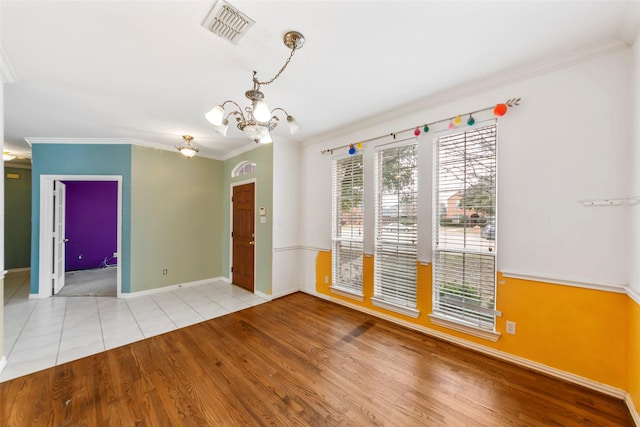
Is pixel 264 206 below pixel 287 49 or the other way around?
below

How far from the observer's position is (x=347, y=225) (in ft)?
12.5

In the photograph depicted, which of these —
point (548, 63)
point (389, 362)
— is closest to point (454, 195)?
point (548, 63)

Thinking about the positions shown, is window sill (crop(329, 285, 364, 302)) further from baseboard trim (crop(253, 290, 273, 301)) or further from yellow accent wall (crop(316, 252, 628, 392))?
yellow accent wall (crop(316, 252, 628, 392))

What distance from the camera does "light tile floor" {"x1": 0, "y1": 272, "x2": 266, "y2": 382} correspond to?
251 centimetres

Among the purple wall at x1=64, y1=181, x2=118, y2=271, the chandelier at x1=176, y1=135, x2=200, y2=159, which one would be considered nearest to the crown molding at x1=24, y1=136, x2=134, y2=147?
the chandelier at x1=176, y1=135, x2=200, y2=159

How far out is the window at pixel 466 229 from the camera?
2.46 m

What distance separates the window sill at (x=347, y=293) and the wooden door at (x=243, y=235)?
160 cm

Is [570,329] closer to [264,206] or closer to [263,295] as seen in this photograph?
[263,295]

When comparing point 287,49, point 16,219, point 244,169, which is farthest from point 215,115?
point 16,219

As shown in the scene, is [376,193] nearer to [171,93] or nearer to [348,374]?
[348,374]

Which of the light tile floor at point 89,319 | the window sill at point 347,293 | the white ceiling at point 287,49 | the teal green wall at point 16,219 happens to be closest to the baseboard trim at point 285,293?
the light tile floor at point 89,319

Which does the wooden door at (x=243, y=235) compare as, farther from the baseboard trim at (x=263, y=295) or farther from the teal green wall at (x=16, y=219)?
the teal green wall at (x=16, y=219)

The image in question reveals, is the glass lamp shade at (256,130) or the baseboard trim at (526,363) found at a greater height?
the glass lamp shade at (256,130)

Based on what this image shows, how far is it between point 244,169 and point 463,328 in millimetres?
4460
